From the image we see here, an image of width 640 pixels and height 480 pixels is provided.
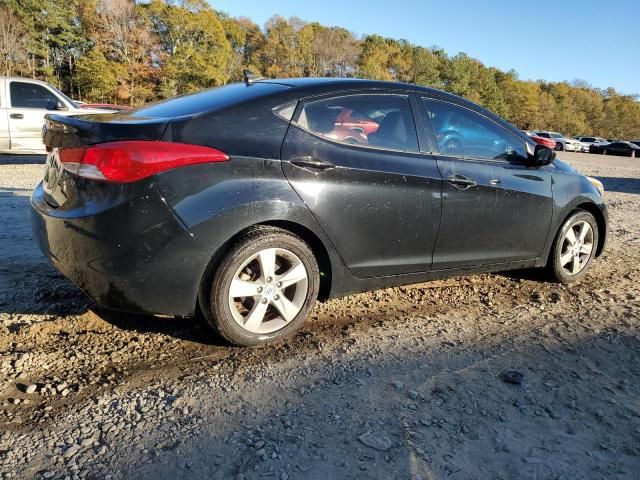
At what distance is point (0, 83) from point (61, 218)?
942 centimetres

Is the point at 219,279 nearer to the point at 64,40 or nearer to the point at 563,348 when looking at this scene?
the point at 563,348

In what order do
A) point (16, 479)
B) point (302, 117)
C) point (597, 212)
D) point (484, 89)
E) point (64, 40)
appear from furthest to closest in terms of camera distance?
point (484, 89) < point (64, 40) < point (597, 212) < point (302, 117) < point (16, 479)

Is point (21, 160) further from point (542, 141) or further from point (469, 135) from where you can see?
point (542, 141)

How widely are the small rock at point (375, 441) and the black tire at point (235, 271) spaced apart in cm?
91

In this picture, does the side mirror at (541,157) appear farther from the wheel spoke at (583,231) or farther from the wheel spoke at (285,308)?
the wheel spoke at (285,308)

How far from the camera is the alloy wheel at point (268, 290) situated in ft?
8.87

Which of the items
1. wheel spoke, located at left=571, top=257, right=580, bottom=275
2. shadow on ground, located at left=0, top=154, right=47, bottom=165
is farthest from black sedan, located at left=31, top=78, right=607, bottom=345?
shadow on ground, located at left=0, top=154, right=47, bottom=165

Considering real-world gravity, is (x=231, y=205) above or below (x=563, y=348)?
above

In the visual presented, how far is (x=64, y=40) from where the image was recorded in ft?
155

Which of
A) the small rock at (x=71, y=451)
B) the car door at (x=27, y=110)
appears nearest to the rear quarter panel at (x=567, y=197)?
the small rock at (x=71, y=451)

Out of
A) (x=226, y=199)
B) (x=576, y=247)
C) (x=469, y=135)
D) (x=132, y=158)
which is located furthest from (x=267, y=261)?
(x=576, y=247)

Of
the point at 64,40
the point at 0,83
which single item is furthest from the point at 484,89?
the point at 0,83

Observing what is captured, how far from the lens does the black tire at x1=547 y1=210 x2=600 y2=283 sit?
408cm

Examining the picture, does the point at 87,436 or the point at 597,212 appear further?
the point at 597,212
